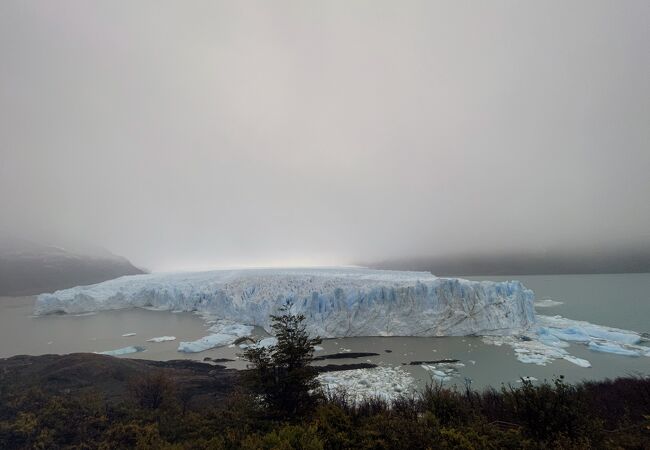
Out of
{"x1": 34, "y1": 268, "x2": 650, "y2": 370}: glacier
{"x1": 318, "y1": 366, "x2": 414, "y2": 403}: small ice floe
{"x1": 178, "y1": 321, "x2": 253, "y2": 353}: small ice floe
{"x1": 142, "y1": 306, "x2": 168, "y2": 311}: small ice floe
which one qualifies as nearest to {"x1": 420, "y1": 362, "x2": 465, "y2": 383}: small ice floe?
{"x1": 318, "y1": 366, "x2": 414, "y2": 403}: small ice floe

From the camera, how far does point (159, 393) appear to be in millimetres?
7316

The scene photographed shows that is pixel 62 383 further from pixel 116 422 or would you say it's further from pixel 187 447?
pixel 187 447

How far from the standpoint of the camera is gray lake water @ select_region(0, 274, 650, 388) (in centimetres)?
1245

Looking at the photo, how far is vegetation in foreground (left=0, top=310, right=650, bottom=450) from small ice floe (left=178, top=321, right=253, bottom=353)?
361 inches

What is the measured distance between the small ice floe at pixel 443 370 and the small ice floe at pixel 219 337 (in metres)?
10.9

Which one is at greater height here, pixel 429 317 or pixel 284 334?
pixel 284 334

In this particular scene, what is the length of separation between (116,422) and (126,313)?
26.1 m

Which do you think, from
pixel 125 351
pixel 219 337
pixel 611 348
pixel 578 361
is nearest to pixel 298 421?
pixel 578 361

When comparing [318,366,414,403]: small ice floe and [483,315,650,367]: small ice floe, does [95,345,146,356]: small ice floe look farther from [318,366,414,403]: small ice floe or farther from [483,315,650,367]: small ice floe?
[483,315,650,367]: small ice floe

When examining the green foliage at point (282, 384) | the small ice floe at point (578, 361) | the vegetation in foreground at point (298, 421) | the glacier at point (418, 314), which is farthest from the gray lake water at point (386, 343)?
the green foliage at point (282, 384)

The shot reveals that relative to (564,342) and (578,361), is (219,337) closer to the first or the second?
(578,361)

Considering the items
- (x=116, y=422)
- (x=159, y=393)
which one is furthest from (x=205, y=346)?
(x=116, y=422)

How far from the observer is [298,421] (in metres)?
5.39

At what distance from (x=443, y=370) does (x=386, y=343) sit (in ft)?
15.6
